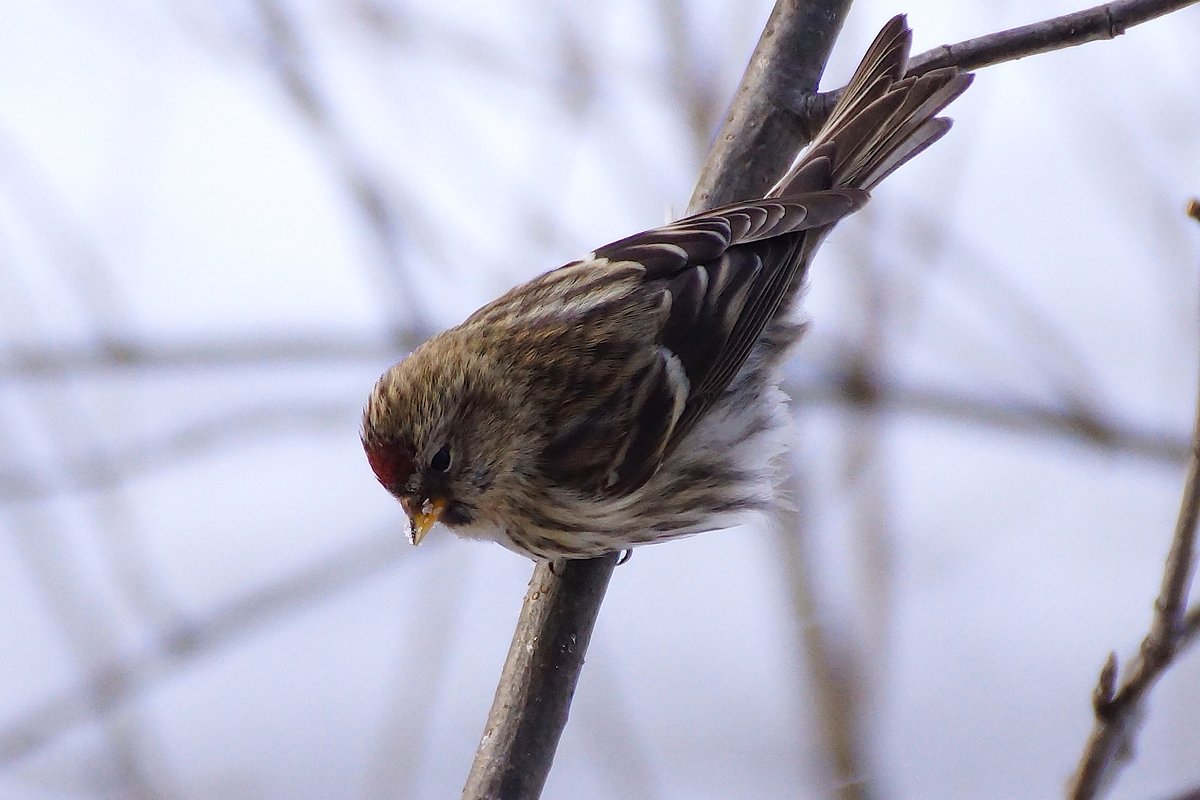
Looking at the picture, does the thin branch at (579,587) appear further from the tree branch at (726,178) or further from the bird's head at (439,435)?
the bird's head at (439,435)

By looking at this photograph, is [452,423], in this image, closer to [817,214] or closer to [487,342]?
[487,342]

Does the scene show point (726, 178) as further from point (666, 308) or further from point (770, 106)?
point (666, 308)

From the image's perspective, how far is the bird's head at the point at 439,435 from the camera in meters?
2.18

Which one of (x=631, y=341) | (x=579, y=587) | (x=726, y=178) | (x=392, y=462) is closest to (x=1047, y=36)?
(x=726, y=178)

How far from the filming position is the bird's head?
2.18m

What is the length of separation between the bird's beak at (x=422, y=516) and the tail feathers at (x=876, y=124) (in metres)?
0.89

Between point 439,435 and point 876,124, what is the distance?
3.35ft

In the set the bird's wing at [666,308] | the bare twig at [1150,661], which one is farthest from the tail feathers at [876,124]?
the bare twig at [1150,661]

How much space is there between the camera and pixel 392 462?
2.16m

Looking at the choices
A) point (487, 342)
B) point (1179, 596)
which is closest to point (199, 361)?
point (487, 342)

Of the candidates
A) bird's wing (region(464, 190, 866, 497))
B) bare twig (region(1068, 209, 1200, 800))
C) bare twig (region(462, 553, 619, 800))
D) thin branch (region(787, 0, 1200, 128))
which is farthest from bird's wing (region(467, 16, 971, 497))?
bare twig (region(1068, 209, 1200, 800))

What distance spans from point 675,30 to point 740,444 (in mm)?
870

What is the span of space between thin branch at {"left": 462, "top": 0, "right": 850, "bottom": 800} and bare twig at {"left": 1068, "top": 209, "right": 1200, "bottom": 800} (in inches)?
34.3

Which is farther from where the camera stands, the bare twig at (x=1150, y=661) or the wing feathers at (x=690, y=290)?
the wing feathers at (x=690, y=290)
